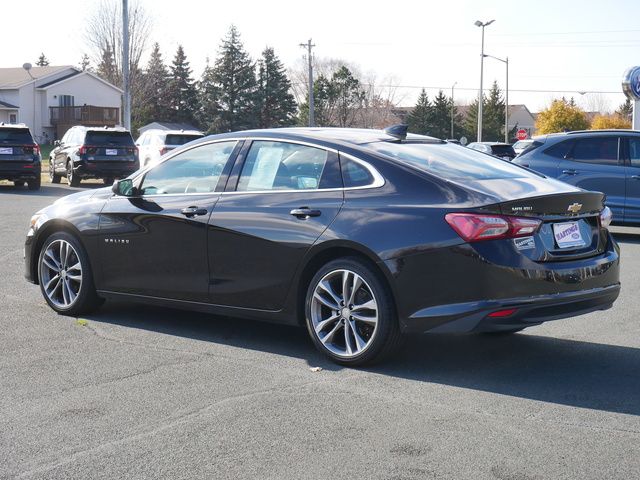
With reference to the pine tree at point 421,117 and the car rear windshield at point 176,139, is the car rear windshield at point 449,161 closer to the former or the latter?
the car rear windshield at point 176,139

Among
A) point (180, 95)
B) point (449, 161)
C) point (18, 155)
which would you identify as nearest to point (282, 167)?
point (449, 161)

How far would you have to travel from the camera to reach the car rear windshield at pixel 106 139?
26594mm

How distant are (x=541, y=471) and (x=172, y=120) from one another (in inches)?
3560


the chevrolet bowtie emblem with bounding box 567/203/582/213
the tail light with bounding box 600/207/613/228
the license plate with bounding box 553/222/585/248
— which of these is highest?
the chevrolet bowtie emblem with bounding box 567/203/582/213

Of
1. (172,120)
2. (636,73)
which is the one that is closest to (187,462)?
(636,73)

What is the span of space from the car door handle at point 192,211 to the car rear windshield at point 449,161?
1.34 meters

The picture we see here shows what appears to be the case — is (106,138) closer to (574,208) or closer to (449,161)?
(449,161)

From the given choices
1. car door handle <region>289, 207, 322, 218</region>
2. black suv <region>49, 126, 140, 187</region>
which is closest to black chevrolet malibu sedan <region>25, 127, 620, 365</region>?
car door handle <region>289, 207, 322, 218</region>

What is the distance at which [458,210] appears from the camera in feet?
18.6

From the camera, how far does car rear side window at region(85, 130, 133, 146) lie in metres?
26.6

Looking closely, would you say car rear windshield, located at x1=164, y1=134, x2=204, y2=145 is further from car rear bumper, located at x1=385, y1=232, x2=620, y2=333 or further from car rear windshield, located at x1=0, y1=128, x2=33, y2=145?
car rear bumper, located at x1=385, y1=232, x2=620, y2=333

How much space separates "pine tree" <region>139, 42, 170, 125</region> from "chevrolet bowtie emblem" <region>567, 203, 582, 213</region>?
75890 millimetres

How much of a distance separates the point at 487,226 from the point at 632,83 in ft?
65.2

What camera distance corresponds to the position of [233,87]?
270 feet
